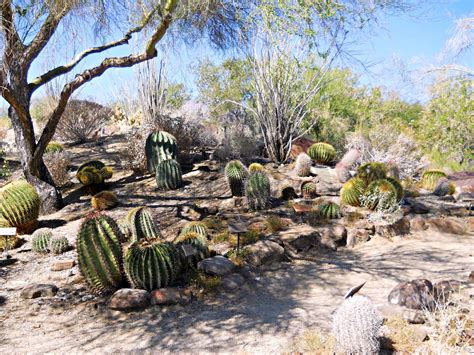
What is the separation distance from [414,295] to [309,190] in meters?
4.53

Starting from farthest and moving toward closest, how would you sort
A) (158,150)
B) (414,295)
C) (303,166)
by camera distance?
1. (158,150)
2. (303,166)
3. (414,295)

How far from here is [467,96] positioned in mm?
17734

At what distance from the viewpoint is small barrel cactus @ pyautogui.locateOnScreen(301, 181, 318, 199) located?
884 centimetres

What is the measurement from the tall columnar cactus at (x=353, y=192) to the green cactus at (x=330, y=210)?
47cm

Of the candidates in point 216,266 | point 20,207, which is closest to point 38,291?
point 216,266

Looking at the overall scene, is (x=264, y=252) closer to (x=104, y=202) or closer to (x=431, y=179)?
(x=104, y=202)

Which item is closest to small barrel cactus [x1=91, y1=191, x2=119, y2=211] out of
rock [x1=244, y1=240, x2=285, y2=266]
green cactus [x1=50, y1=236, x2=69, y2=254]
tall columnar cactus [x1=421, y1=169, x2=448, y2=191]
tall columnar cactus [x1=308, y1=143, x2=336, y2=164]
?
green cactus [x1=50, y1=236, x2=69, y2=254]

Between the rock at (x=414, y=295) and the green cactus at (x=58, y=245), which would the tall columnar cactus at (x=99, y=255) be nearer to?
the green cactus at (x=58, y=245)

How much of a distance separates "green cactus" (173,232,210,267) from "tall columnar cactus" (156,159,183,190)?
3888mm

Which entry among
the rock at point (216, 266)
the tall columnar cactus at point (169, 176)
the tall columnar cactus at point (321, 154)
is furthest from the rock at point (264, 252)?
the tall columnar cactus at point (321, 154)

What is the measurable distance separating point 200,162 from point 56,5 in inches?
243

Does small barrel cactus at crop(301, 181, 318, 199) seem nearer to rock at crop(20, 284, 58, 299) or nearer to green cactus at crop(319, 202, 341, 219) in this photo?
green cactus at crop(319, 202, 341, 219)

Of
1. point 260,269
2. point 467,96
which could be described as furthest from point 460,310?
point 467,96

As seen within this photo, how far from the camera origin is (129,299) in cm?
486
